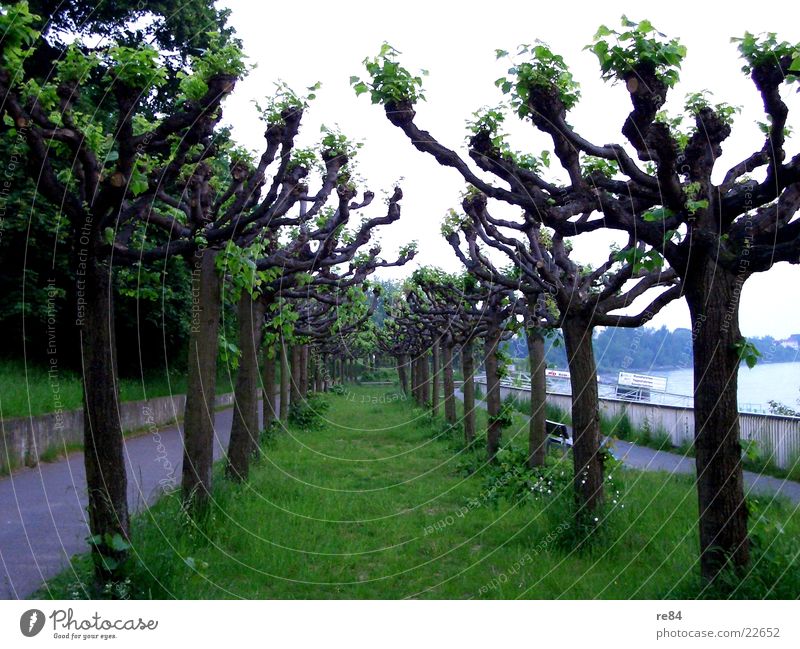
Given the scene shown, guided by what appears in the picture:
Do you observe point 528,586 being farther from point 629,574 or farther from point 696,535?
point 696,535

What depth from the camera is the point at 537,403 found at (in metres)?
13.2

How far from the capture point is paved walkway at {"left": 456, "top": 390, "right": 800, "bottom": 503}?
11.8 m

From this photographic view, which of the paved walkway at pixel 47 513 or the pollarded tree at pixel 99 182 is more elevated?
the pollarded tree at pixel 99 182

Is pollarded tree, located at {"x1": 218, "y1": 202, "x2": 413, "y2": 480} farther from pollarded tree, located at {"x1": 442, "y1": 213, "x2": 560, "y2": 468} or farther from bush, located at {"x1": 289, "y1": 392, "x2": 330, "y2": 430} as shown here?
bush, located at {"x1": 289, "y1": 392, "x2": 330, "y2": 430}

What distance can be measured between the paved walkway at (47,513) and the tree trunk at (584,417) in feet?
16.4

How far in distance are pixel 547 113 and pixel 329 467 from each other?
1073 cm

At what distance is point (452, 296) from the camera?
21062mm

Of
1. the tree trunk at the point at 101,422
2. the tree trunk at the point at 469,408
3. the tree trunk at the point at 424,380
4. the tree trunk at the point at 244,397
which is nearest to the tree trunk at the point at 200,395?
the tree trunk at the point at 244,397

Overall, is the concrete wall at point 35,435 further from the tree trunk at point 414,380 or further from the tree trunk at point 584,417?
the tree trunk at point 414,380

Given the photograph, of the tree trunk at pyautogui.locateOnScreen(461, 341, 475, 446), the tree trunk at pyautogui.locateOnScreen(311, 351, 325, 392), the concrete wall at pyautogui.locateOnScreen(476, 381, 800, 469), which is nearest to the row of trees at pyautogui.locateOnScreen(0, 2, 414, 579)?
the concrete wall at pyautogui.locateOnScreen(476, 381, 800, 469)

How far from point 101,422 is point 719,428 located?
15.9 feet

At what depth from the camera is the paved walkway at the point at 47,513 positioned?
7.67m

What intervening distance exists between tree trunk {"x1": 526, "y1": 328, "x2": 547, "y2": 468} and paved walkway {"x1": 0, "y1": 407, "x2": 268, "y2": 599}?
226 inches

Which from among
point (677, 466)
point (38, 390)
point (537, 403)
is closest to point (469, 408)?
point (537, 403)
